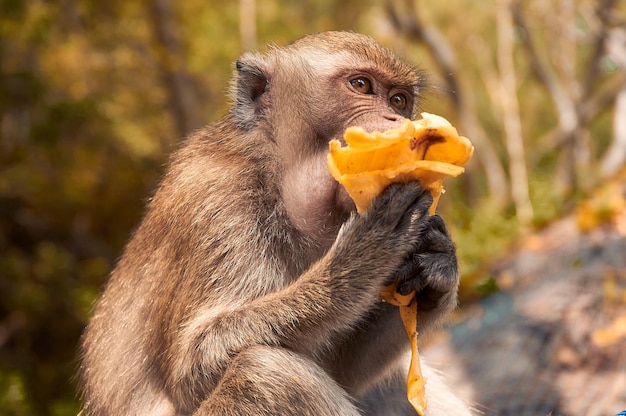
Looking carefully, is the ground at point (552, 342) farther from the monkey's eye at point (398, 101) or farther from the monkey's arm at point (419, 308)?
the monkey's eye at point (398, 101)

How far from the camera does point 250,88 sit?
383 centimetres

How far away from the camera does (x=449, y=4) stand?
1911cm

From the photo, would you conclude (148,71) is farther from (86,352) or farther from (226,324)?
(226,324)

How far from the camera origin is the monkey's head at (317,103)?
340 cm

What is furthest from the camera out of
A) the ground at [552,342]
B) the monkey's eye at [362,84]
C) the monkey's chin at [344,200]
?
the ground at [552,342]

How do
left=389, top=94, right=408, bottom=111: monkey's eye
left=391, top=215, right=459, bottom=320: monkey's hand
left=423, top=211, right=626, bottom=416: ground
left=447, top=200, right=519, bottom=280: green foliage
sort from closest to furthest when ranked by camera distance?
left=391, top=215, right=459, bottom=320: monkey's hand
left=389, top=94, right=408, bottom=111: monkey's eye
left=423, top=211, right=626, bottom=416: ground
left=447, top=200, right=519, bottom=280: green foliage

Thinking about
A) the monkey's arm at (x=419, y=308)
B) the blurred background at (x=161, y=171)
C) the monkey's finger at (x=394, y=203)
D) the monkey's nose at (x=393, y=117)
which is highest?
the monkey's nose at (x=393, y=117)

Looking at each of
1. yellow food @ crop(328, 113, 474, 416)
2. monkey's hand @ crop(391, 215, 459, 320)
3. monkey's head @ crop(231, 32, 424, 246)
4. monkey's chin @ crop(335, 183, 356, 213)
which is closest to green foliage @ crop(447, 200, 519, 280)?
monkey's head @ crop(231, 32, 424, 246)

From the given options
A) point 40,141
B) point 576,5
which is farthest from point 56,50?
point 576,5

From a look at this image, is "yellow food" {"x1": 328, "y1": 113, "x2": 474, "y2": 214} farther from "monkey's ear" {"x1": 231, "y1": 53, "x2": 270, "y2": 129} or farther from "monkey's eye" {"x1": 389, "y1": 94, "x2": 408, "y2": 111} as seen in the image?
"monkey's ear" {"x1": 231, "y1": 53, "x2": 270, "y2": 129}

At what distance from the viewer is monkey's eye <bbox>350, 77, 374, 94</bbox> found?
11.7 ft

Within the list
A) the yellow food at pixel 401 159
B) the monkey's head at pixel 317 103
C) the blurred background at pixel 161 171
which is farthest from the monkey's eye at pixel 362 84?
the blurred background at pixel 161 171

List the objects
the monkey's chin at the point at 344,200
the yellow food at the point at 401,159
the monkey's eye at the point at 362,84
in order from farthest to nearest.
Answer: the monkey's eye at the point at 362,84 < the monkey's chin at the point at 344,200 < the yellow food at the point at 401,159

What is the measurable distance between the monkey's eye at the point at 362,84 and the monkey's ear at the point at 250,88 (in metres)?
0.47
